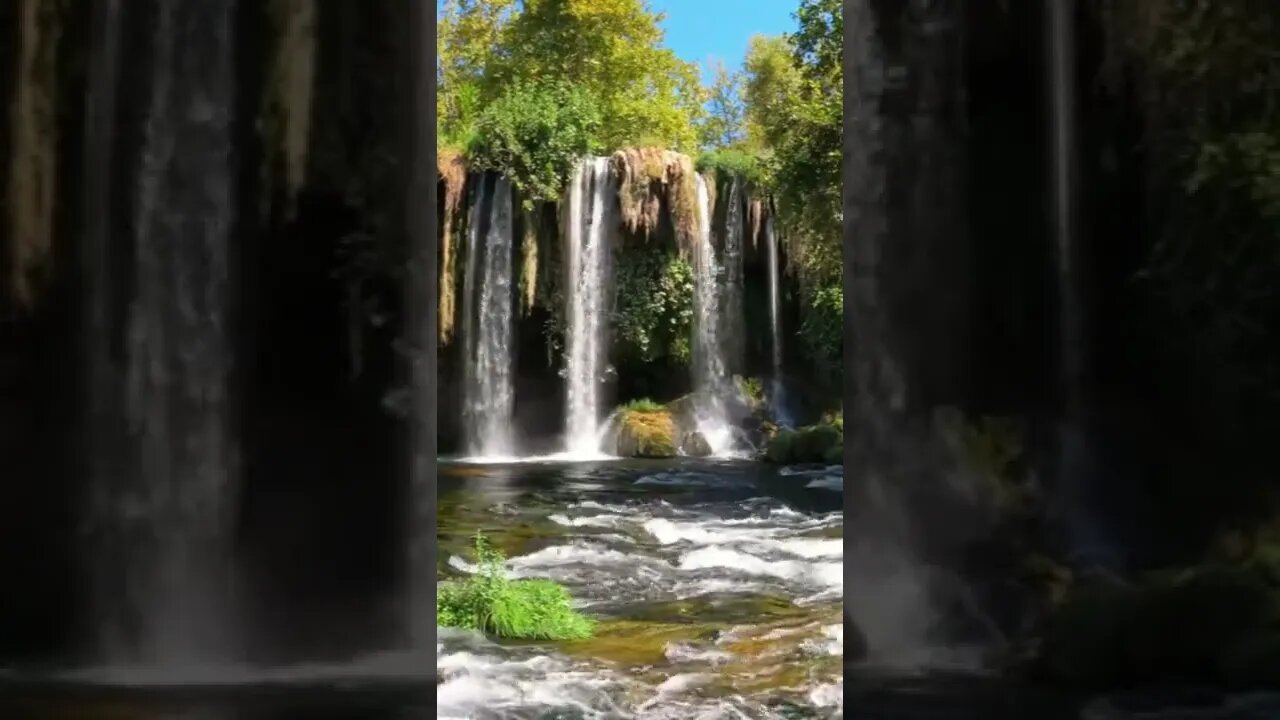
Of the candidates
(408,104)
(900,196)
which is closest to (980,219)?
(900,196)

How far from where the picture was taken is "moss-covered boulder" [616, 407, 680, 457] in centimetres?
1658

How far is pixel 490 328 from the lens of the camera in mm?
17438

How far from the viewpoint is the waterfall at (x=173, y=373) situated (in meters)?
2.77

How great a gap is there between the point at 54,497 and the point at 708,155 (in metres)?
16.0

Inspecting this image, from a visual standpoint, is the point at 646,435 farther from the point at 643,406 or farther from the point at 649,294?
the point at 649,294

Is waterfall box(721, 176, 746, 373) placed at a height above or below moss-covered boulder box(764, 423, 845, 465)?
above

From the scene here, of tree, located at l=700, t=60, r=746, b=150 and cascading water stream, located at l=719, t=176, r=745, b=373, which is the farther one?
tree, located at l=700, t=60, r=746, b=150

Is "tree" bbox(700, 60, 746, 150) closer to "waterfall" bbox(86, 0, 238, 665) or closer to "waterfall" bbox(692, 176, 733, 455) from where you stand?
"waterfall" bbox(692, 176, 733, 455)

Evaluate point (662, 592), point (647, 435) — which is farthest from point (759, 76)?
point (662, 592)

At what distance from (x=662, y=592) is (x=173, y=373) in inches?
210

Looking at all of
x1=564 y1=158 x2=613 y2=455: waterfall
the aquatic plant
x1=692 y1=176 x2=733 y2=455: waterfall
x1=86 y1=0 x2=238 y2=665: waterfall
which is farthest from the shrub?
x1=86 y1=0 x2=238 y2=665: waterfall

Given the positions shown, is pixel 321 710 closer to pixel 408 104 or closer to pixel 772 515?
pixel 408 104

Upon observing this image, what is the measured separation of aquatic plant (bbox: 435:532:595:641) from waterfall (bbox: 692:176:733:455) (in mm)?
10327

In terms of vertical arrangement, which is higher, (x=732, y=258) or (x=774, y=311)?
(x=732, y=258)
